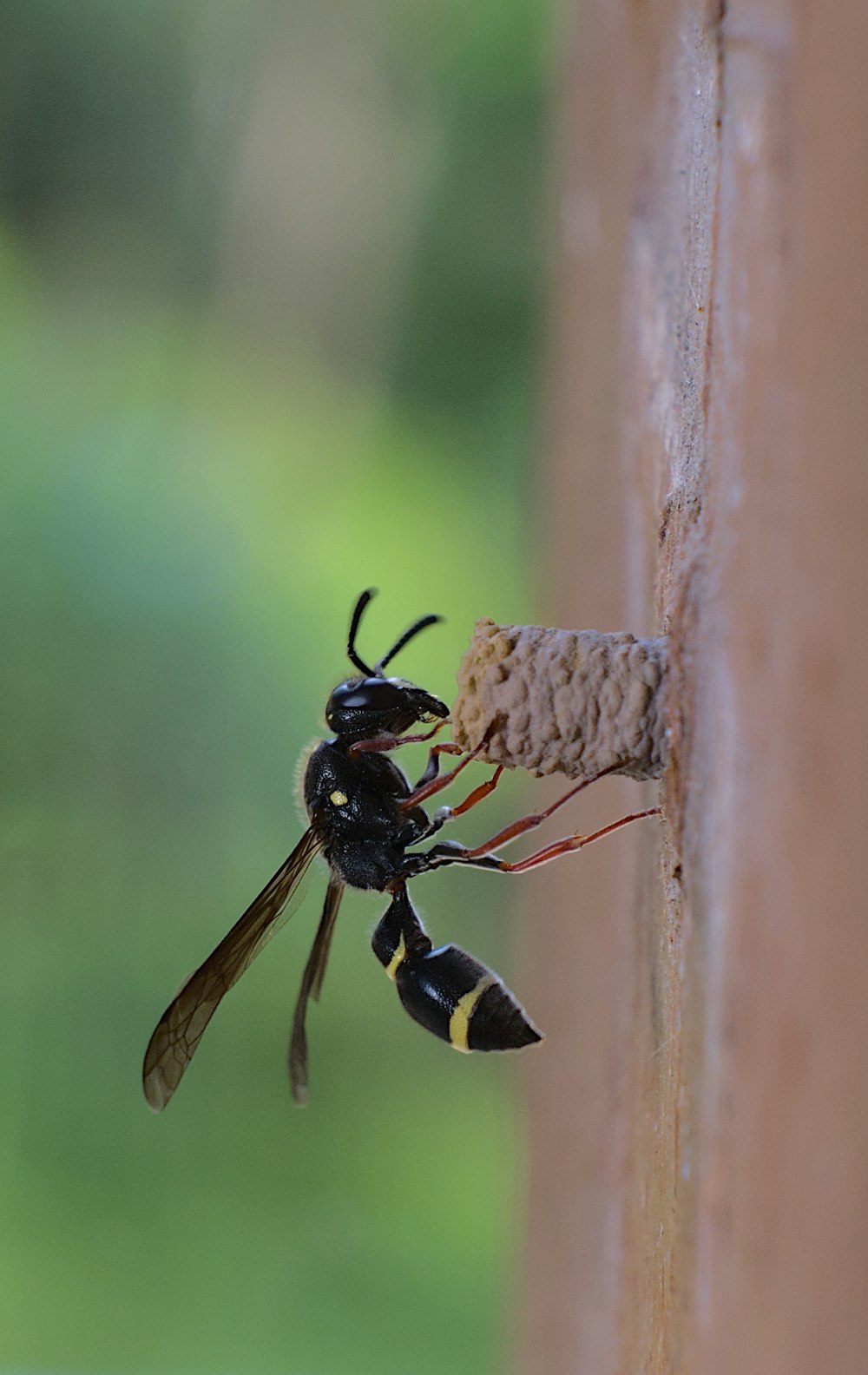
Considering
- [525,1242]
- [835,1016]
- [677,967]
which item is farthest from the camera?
[525,1242]

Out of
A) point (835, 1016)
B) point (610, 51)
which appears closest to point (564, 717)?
point (835, 1016)

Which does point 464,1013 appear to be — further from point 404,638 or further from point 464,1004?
point 404,638

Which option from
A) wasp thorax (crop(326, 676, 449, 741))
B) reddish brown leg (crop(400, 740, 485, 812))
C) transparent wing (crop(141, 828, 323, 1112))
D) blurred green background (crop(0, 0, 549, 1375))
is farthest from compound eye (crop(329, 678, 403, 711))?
blurred green background (crop(0, 0, 549, 1375))

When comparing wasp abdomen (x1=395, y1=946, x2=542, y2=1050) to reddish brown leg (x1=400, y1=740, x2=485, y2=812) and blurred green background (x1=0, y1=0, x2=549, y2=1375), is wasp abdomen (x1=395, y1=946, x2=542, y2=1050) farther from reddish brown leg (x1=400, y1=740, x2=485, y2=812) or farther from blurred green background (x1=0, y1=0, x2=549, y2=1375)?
blurred green background (x1=0, y1=0, x2=549, y2=1375)

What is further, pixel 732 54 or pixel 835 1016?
pixel 732 54

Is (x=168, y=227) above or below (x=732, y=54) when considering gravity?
above

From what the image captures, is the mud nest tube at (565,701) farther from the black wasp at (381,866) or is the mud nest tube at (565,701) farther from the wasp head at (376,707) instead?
the wasp head at (376,707)

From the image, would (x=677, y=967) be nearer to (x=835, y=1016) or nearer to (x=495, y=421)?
(x=835, y=1016)

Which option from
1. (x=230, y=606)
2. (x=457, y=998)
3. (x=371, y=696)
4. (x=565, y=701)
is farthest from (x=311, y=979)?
(x=230, y=606)
